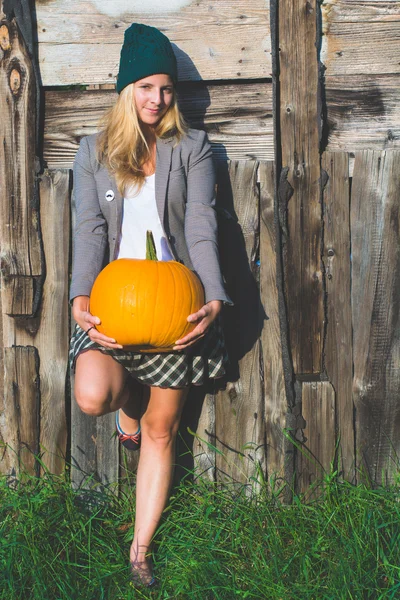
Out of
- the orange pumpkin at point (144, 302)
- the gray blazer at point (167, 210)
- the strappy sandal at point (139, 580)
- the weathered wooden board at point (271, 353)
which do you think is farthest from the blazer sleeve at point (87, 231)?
the strappy sandal at point (139, 580)

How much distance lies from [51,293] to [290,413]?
146 cm

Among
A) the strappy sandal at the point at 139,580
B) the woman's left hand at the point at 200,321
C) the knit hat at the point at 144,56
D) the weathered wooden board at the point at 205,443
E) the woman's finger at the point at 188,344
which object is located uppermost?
the knit hat at the point at 144,56

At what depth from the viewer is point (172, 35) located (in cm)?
373

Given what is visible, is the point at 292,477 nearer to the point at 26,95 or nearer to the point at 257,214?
the point at 257,214

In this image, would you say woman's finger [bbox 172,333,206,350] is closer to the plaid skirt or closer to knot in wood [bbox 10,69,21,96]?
the plaid skirt

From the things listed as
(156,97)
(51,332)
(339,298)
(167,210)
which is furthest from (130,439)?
(156,97)

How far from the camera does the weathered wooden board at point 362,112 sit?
3.78 meters

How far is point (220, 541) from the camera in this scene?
3396 millimetres

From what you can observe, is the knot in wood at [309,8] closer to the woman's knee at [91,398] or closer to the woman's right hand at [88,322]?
the woman's right hand at [88,322]

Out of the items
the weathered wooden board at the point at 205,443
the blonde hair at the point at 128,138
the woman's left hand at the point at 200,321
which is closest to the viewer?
the woman's left hand at the point at 200,321

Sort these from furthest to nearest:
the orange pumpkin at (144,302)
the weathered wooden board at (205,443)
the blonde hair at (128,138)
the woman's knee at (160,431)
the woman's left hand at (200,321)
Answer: the weathered wooden board at (205,443), the woman's knee at (160,431), the blonde hair at (128,138), the woman's left hand at (200,321), the orange pumpkin at (144,302)

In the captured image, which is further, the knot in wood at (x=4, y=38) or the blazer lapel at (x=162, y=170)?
the knot in wood at (x=4, y=38)

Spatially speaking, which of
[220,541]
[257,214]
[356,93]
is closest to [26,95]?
[257,214]

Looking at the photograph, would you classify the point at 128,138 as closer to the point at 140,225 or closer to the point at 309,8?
the point at 140,225
